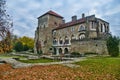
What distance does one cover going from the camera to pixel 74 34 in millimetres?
50031

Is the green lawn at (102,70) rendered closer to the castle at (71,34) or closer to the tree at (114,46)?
the tree at (114,46)

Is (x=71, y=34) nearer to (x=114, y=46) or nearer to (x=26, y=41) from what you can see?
(x=114, y=46)

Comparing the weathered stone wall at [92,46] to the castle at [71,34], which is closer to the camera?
the weathered stone wall at [92,46]

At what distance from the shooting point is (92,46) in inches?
1426

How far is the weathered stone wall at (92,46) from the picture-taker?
3481 cm

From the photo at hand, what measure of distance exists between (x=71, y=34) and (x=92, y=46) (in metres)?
15.9

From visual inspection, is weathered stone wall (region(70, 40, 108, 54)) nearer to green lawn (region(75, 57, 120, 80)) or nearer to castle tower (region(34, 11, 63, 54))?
castle tower (region(34, 11, 63, 54))

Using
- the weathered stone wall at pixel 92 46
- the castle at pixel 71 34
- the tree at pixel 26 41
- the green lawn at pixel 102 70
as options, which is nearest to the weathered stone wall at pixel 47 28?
the castle at pixel 71 34

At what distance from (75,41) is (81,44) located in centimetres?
248

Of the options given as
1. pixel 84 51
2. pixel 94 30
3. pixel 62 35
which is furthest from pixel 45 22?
pixel 84 51

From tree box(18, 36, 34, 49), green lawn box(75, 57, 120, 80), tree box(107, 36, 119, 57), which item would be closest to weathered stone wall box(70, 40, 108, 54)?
tree box(107, 36, 119, 57)

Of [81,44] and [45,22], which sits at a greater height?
[45,22]

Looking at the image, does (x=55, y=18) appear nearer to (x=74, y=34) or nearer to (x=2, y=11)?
(x=74, y=34)

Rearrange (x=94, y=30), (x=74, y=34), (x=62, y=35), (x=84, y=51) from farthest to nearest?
(x=62, y=35)
(x=74, y=34)
(x=94, y=30)
(x=84, y=51)
